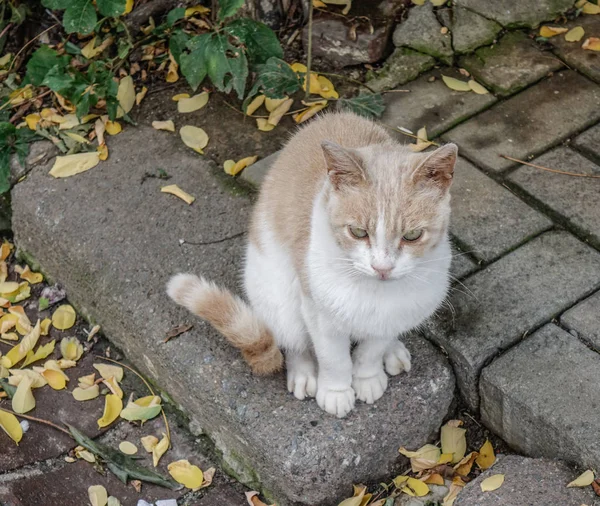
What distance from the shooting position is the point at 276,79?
10.7 feet

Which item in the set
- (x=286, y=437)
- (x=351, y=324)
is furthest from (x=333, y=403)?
(x=351, y=324)

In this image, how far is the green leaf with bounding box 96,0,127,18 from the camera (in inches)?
122

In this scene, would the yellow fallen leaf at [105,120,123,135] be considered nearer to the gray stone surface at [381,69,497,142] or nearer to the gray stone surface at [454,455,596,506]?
the gray stone surface at [381,69,497,142]

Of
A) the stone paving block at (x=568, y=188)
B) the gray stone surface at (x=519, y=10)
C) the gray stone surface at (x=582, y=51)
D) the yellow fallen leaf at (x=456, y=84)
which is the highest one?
the gray stone surface at (x=519, y=10)

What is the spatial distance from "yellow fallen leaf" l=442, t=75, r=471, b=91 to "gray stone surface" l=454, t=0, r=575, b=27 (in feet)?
1.46

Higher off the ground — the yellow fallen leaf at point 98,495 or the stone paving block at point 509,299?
the stone paving block at point 509,299

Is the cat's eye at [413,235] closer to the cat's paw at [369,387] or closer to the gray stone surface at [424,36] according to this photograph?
the cat's paw at [369,387]

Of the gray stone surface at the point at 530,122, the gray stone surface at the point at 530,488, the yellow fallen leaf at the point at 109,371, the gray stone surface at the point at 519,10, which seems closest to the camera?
the gray stone surface at the point at 530,488

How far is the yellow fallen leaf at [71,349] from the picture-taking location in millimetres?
3096

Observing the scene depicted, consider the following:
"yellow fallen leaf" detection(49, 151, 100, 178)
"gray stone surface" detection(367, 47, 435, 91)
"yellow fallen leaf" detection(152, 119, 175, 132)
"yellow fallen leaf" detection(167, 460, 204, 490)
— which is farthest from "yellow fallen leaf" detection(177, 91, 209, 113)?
"yellow fallen leaf" detection(167, 460, 204, 490)

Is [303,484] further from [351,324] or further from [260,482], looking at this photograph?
[351,324]

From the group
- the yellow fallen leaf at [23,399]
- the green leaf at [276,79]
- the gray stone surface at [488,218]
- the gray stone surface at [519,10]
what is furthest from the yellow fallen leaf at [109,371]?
the gray stone surface at [519,10]

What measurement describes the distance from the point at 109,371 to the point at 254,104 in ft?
4.07

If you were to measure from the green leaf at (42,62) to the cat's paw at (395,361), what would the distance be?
1872 mm
